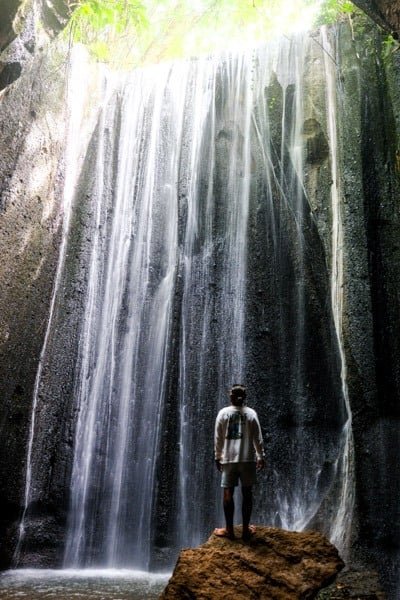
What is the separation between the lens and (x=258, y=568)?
445 centimetres

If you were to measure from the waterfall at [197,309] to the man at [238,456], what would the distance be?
279 cm

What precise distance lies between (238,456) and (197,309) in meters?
4.68

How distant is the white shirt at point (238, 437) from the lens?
4.85 meters

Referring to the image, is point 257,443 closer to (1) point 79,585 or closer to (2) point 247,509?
(2) point 247,509

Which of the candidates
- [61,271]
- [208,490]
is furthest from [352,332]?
[61,271]

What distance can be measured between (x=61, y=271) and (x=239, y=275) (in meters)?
3.02

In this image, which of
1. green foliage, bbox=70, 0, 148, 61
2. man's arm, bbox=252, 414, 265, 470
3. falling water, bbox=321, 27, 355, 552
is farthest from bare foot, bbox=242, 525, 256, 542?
green foliage, bbox=70, 0, 148, 61

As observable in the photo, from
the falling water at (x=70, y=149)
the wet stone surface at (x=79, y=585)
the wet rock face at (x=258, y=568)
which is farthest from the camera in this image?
the falling water at (x=70, y=149)

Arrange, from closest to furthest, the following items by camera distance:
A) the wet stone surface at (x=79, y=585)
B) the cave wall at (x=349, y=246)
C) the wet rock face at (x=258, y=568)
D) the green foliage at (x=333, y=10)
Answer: the wet rock face at (x=258, y=568) < the wet stone surface at (x=79, y=585) < the cave wall at (x=349, y=246) < the green foliage at (x=333, y=10)

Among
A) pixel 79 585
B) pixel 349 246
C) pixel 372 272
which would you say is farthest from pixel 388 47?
pixel 79 585

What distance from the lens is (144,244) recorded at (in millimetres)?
10000

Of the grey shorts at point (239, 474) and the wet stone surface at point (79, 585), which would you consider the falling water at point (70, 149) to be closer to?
the wet stone surface at point (79, 585)

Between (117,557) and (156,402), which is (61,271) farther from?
(117,557)

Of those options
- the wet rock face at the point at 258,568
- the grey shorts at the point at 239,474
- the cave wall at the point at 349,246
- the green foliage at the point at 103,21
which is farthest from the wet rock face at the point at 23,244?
the grey shorts at the point at 239,474
